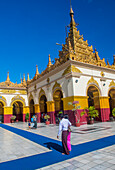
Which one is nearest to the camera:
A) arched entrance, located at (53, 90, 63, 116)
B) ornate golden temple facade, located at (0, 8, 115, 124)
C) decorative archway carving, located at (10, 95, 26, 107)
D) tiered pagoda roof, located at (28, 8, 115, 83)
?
ornate golden temple facade, located at (0, 8, 115, 124)

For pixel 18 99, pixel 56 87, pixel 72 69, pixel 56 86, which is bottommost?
pixel 18 99

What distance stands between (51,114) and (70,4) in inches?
603

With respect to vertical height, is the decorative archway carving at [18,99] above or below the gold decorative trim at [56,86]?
below

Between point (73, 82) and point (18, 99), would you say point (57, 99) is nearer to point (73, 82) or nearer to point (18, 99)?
point (73, 82)

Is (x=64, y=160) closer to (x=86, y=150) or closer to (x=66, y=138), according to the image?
(x=66, y=138)

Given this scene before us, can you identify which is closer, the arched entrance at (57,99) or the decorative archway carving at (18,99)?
the arched entrance at (57,99)

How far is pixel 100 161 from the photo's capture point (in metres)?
4.27

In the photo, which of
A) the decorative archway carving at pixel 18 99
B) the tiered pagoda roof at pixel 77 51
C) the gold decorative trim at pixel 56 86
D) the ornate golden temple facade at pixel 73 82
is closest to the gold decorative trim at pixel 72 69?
the ornate golden temple facade at pixel 73 82

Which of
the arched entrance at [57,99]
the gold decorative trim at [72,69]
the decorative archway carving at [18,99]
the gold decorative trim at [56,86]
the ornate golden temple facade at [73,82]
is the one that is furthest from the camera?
the decorative archway carving at [18,99]

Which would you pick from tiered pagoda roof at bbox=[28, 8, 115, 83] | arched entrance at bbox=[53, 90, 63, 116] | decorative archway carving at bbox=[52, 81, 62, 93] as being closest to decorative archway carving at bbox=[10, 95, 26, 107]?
tiered pagoda roof at bbox=[28, 8, 115, 83]

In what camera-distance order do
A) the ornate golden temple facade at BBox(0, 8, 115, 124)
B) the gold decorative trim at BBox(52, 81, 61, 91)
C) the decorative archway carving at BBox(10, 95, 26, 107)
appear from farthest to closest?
the decorative archway carving at BBox(10, 95, 26, 107), the gold decorative trim at BBox(52, 81, 61, 91), the ornate golden temple facade at BBox(0, 8, 115, 124)

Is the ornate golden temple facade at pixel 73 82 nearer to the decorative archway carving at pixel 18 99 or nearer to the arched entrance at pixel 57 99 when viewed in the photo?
the arched entrance at pixel 57 99

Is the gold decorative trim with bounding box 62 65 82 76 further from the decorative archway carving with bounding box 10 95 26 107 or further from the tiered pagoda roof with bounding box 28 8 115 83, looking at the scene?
the decorative archway carving with bounding box 10 95 26 107

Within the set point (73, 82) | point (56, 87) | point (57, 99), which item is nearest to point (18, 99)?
point (57, 99)
